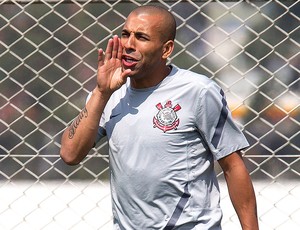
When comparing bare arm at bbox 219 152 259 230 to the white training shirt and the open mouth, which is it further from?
the open mouth

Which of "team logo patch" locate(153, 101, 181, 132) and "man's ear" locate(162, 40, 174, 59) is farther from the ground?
"man's ear" locate(162, 40, 174, 59)

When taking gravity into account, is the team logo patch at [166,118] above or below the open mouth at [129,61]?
below

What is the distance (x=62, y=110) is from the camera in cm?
468

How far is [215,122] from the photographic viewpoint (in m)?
3.42

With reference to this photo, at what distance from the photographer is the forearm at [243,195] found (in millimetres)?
3443

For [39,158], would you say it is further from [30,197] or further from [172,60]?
[172,60]

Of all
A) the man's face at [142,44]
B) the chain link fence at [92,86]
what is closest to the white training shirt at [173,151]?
the man's face at [142,44]

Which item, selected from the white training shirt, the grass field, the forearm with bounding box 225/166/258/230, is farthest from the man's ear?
→ the grass field

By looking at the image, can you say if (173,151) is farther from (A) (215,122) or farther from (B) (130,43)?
(B) (130,43)

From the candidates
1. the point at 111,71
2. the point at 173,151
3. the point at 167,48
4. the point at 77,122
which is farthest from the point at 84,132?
the point at 167,48

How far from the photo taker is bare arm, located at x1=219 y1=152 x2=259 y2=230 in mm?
3445

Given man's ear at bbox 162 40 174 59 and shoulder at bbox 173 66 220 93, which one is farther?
man's ear at bbox 162 40 174 59

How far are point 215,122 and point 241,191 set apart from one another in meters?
0.30

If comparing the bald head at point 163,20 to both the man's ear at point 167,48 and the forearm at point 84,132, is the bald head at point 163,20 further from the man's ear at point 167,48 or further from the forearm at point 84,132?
the forearm at point 84,132
